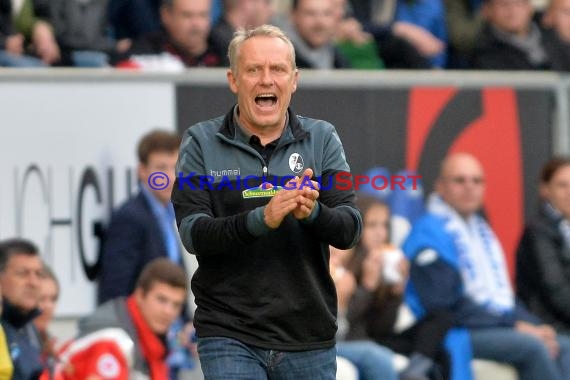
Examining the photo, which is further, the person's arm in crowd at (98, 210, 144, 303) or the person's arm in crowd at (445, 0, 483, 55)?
the person's arm in crowd at (445, 0, 483, 55)

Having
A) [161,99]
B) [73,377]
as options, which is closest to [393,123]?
[161,99]

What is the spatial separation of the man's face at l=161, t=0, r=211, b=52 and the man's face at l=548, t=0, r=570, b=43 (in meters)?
2.59

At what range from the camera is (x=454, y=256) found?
8586 mm

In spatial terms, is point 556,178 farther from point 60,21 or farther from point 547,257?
point 60,21

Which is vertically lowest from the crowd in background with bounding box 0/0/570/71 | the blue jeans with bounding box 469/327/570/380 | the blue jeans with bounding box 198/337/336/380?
the blue jeans with bounding box 469/327/570/380

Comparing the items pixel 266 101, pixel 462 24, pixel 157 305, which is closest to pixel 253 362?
pixel 266 101

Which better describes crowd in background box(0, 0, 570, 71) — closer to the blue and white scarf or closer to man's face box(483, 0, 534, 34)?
man's face box(483, 0, 534, 34)

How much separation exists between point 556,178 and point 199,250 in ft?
16.0

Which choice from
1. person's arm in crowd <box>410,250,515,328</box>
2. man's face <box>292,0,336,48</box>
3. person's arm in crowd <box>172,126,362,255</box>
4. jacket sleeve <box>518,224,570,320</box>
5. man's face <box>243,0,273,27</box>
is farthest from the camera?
man's face <box>243,0,273,27</box>

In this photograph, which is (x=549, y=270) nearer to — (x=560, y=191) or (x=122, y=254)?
(x=560, y=191)

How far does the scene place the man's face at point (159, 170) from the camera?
810 cm

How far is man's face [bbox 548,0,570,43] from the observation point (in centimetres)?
1005

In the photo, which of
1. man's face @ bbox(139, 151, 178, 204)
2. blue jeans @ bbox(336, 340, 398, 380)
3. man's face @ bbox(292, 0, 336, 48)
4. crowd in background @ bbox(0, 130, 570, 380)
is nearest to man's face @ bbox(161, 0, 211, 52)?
man's face @ bbox(292, 0, 336, 48)

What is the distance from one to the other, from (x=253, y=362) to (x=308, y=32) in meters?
5.06
